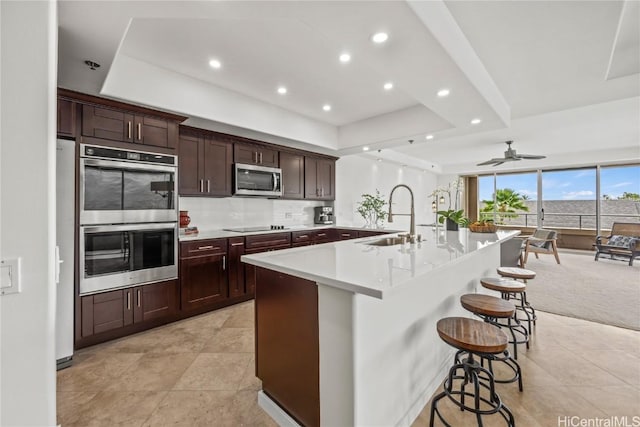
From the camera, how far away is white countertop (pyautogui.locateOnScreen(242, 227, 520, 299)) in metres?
1.19

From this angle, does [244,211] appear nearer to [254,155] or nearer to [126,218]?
[254,155]

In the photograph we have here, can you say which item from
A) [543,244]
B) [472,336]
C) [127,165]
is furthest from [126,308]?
[543,244]

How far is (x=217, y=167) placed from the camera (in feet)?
11.9

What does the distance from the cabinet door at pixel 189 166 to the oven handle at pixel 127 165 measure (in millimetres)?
368

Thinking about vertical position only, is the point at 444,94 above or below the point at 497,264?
above

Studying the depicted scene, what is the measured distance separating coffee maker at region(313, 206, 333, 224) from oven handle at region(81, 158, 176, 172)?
2.83 metres

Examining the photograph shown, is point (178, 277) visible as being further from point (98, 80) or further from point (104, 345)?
point (98, 80)

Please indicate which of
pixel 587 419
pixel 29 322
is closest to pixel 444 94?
pixel 587 419

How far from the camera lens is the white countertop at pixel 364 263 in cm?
119

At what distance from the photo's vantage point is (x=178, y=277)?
3.04 meters

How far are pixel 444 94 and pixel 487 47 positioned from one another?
1.55 ft

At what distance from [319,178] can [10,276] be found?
4.35 meters

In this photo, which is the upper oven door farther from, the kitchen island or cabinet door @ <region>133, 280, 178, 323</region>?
the kitchen island

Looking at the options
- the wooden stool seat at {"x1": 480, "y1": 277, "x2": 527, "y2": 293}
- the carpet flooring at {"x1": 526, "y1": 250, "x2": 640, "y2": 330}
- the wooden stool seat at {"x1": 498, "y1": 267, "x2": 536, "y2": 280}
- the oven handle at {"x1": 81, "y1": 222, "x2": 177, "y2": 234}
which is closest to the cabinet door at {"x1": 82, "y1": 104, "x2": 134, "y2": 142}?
the oven handle at {"x1": 81, "y1": 222, "x2": 177, "y2": 234}
